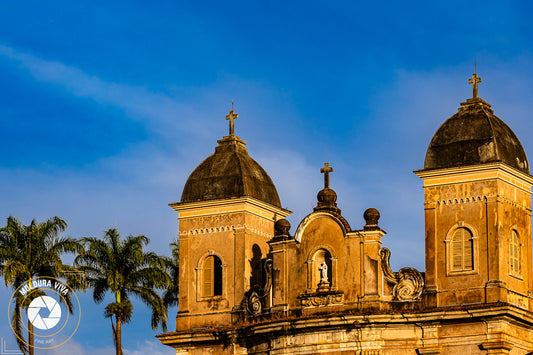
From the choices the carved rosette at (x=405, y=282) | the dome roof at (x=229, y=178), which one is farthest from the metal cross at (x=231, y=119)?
the carved rosette at (x=405, y=282)

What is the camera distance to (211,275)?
51.2m

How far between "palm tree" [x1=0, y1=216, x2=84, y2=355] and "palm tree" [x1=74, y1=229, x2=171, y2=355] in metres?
2.55

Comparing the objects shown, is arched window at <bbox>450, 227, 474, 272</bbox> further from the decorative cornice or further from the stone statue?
the decorative cornice

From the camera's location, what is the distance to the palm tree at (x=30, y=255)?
50.1m

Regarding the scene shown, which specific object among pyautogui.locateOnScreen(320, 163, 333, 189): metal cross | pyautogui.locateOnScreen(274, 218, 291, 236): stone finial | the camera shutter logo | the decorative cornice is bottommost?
the camera shutter logo

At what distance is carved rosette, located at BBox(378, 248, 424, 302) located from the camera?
152 feet

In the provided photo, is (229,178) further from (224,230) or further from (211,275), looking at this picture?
(211,275)

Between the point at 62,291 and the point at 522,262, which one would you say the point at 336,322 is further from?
the point at 62,291

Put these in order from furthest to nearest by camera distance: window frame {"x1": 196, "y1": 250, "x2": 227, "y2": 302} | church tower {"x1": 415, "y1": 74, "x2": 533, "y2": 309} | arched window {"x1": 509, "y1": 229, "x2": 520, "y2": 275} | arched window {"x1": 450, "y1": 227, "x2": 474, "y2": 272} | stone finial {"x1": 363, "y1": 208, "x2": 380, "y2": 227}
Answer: window frame {"x1": 196, "y1": 250, "x2": 227, "y2": 302}, stone finial {"x1": 363, "y1": 208, "x2": 380, "y2": 227}, arched window {"x1": 509, "y1": 229, "x2": 520, "y2": 275}, arched window {"x1": 450, "y1": 227, "x2": 474, "y2": 272}, church tower {"x1": 415, "y1": 74, "x2": 533, "y2": 309}

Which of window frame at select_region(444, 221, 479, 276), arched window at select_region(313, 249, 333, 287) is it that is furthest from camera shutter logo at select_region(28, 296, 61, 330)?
window frame at select_region(444, 221, 479, 276)

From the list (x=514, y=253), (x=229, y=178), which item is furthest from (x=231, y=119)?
(x=514, y=253)

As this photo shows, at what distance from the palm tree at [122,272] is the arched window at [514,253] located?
15157 mm

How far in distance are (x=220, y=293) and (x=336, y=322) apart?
6130mm

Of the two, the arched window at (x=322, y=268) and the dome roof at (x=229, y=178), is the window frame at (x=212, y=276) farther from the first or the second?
the arched window at (x=322, y=268)
